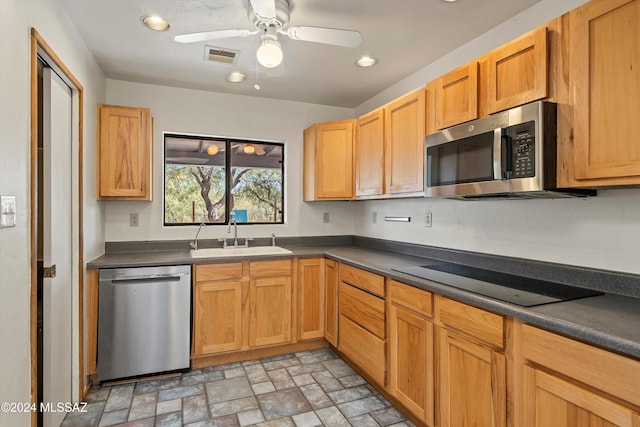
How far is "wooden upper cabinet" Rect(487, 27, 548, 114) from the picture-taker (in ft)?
5.29

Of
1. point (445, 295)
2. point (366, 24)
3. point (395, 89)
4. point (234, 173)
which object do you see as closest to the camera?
point (445, 295)

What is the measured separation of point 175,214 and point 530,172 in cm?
301

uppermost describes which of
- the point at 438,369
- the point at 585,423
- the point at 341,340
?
the point at 585,423

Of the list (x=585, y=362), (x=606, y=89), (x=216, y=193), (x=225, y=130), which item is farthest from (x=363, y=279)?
(x=225, y=130)

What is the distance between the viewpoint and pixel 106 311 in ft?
8.40

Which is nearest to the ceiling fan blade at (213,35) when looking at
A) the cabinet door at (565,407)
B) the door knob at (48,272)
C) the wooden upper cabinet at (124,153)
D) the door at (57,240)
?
the door at (57,240)

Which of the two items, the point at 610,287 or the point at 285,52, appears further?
the point at 285,52

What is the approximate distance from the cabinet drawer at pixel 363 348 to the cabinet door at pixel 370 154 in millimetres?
1114

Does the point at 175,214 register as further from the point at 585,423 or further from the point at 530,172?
the point at 585,423

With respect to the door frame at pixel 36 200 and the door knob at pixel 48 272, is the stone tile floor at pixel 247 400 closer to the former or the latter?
the door frame at pixel 36 200

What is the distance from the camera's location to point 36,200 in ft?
5.24

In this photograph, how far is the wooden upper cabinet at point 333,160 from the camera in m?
3.38

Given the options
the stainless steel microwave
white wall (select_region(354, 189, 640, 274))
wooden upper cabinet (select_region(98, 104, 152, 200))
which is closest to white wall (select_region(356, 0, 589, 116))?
the stainless steel microwave

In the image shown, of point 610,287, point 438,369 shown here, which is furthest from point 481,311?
point 610,287
